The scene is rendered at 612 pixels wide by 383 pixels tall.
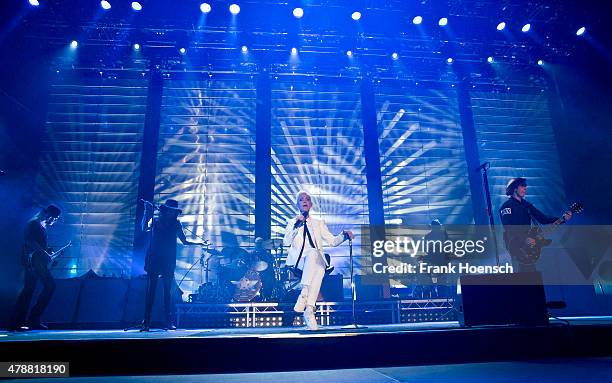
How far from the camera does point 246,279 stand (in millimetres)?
7207

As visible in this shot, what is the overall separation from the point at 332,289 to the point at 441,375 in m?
4.88

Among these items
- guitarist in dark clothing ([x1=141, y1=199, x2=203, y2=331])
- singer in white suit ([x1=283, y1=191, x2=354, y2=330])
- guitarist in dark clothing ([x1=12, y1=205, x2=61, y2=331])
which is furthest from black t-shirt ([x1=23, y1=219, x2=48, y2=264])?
singer in white suit ([x1=283, y1=191, x2=354, y2=330])

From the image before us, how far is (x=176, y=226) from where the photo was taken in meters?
5.50

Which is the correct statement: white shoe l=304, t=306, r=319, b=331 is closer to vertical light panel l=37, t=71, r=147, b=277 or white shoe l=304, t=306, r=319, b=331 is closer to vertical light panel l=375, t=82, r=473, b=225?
vertical light panel l=375, t=82, r=473, b=225

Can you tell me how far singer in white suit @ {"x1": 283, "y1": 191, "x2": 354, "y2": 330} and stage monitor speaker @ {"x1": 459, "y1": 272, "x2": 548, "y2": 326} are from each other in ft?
5.11

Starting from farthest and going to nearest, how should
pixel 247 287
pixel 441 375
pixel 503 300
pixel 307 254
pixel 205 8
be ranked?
pixel 205 8
pixel 247 287
pixel 307 254
pixel 503 300
pixel 441 375

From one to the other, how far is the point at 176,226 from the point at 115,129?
4.88 metres

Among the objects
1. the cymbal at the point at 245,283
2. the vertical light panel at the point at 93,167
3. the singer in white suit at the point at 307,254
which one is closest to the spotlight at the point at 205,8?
the vertical light panel at the point at 93,167

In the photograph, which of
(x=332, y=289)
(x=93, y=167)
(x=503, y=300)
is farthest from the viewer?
(x=93, y=167)

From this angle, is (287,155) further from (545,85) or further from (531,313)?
(545,85)

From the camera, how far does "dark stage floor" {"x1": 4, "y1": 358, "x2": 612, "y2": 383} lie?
2.43m

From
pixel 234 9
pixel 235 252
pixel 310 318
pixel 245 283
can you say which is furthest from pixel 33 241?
pixel 234 9

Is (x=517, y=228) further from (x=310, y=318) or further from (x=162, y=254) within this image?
(x=162, y=254)

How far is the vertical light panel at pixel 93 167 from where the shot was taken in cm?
805
